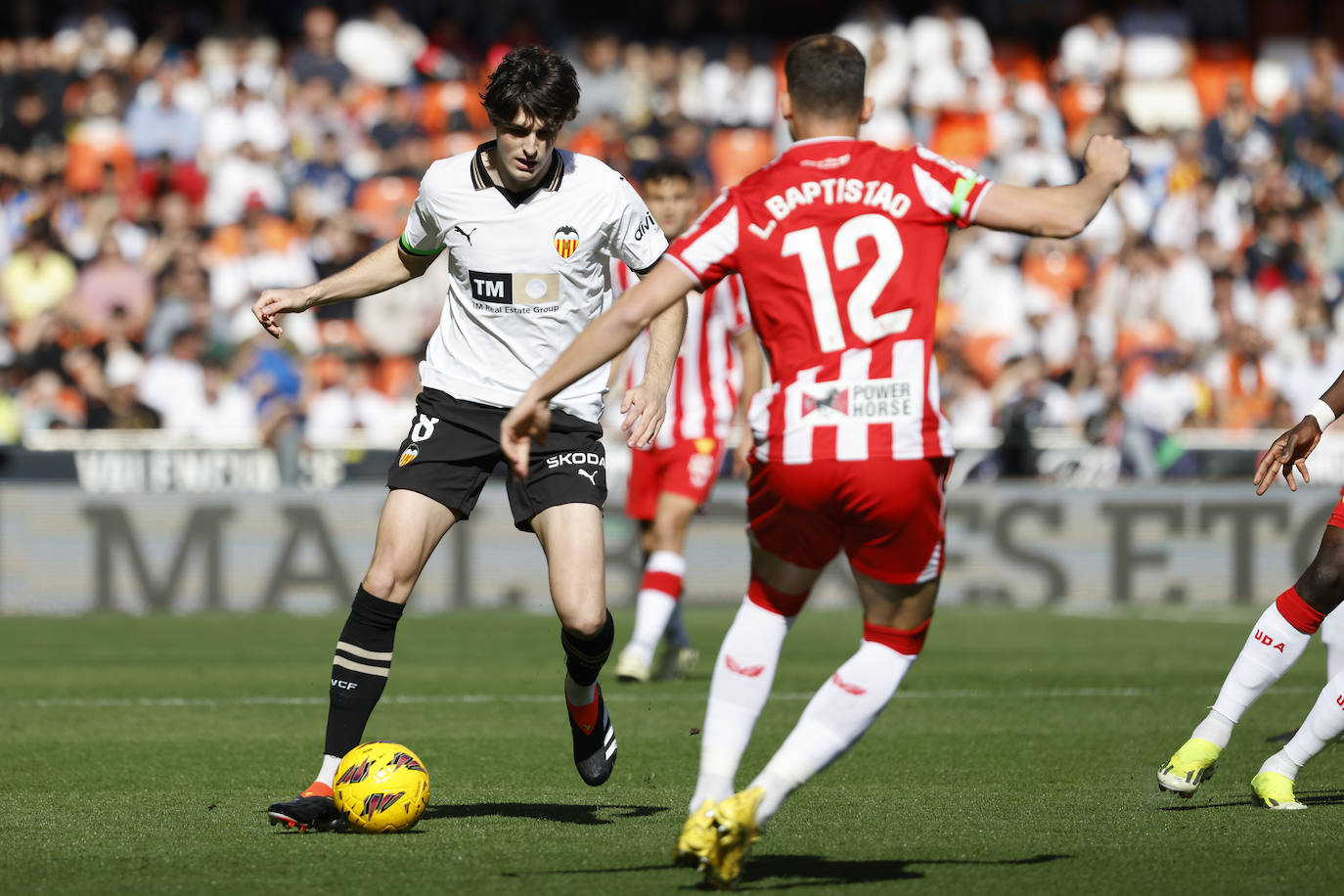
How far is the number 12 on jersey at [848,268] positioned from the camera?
4926mm

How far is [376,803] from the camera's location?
5.88m

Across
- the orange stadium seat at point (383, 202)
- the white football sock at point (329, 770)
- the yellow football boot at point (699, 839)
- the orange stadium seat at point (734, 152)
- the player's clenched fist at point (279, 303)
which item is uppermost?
the orange stadium seat at point (734, 152)

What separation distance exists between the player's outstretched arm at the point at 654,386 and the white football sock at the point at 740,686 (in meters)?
1.01

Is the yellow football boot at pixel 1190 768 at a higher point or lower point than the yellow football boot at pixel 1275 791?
higher

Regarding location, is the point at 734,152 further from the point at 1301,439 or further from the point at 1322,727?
the point at 1322,727

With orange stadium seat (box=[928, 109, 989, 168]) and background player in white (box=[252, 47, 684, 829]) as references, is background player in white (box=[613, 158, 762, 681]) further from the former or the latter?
orange stadium seat (box=[928, 109, 989, 168])

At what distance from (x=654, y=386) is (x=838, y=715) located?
1575 mm

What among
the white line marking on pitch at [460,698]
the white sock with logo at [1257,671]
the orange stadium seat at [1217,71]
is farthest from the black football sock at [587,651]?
the orange stadium seat at [1217,71]

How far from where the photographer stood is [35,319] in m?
17.9

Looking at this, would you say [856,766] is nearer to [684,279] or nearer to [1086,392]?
[684,279]

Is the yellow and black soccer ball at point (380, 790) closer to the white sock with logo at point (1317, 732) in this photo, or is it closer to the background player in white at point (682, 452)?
the white sock with logo at point (1317, 732)

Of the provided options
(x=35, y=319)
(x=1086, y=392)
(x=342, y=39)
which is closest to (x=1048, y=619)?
(x=1086, y=392)

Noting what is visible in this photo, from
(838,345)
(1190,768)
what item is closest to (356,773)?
(838,345)

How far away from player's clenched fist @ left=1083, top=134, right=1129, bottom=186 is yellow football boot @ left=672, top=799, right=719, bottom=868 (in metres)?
1.88
